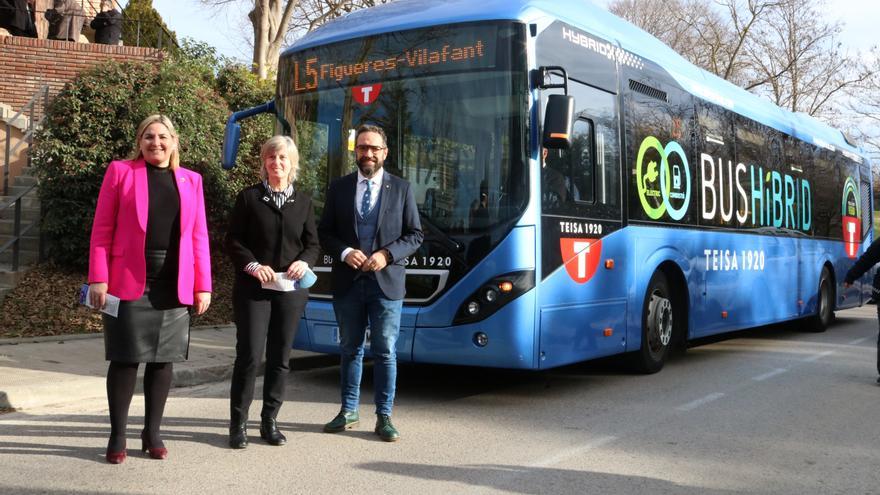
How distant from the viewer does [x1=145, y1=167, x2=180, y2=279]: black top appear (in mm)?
4789

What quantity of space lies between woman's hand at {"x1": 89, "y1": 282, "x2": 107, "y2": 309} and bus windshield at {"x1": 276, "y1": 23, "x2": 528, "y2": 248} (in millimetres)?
2603

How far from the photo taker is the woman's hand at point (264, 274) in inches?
199

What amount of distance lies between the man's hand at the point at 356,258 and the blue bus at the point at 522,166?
4.10 feet

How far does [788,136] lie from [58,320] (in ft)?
A: 32.8

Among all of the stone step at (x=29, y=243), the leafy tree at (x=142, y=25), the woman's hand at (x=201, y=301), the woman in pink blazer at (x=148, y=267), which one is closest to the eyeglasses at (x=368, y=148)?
the woman in pink blazer at (x=148, y=267)

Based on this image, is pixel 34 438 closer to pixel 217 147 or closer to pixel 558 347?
pixel 558 347

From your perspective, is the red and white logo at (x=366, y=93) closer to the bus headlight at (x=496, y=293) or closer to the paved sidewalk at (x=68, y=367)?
the bus headlight at (x=496, y=293)

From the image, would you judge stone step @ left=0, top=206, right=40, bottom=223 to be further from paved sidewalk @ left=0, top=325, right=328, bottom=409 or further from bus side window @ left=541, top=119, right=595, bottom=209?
bus side window @ left=541, top=119, right=595, bottom=209

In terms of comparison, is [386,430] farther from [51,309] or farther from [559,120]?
[51,309]

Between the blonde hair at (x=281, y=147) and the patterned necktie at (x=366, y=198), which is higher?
the blonde hair at (x=281, y=147)

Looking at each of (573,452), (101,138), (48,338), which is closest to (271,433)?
(573,452)

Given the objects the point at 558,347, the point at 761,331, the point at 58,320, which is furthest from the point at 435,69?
the point at 761,331

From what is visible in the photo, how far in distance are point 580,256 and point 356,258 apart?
2291 millimetres

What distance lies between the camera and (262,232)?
17.1 feet
